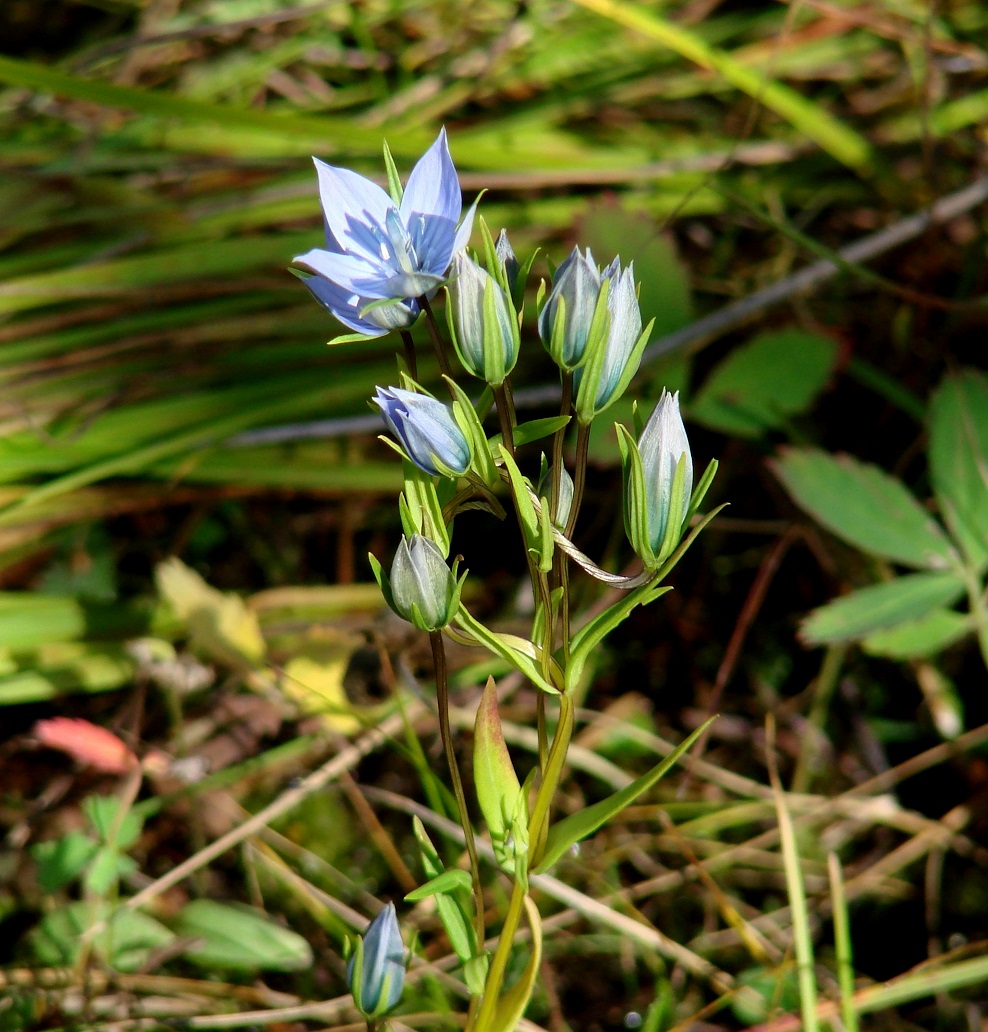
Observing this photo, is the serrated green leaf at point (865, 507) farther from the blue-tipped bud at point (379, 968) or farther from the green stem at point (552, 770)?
the blue-tipped bud at point (379, 968)

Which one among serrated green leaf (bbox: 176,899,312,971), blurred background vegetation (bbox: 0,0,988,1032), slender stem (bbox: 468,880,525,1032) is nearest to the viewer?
slender stem (bbox: 468,880,525,1032)

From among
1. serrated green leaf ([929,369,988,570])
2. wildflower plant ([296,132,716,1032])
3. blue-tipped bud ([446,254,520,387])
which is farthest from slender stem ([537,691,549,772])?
serrated green leaf ([929,369,988,570])

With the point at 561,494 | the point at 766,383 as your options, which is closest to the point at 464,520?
the point at 766,383

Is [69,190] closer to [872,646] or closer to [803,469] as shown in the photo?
[803,469]

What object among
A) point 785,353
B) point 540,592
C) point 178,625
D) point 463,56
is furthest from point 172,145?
point 540,592

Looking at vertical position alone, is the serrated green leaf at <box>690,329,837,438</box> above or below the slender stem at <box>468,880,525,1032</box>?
above

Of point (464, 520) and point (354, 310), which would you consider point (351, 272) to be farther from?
point (464, 520)

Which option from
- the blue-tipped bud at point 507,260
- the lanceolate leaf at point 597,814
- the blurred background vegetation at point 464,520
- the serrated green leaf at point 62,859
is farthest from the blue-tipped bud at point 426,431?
the serrated green leaf at point 62,859

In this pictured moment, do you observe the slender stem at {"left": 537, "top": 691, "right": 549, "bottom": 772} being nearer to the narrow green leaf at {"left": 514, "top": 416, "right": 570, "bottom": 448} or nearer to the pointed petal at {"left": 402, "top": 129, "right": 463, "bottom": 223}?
the narrow green leaf at {"left": 514, "top": 416, "right": 570, "bottom": 448}
